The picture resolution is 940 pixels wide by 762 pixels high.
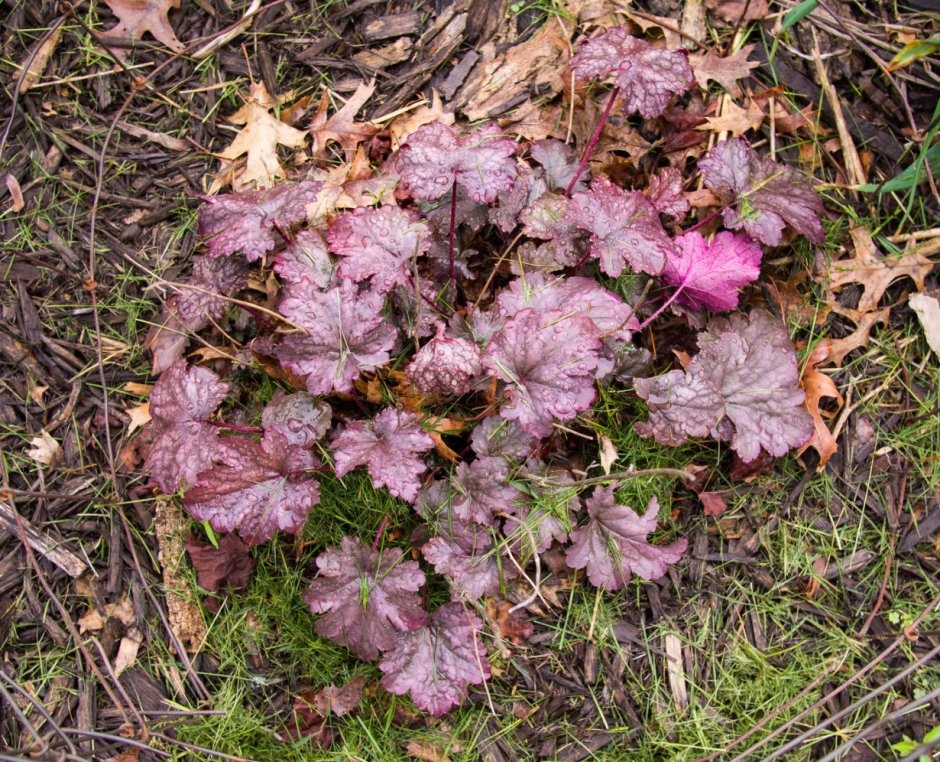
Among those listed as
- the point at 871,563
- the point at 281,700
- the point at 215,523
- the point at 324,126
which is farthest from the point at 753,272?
the point at 281,700

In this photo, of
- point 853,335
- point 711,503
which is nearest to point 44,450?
point 711,503

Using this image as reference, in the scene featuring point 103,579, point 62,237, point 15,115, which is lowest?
point 103,579

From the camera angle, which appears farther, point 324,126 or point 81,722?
point 324,126

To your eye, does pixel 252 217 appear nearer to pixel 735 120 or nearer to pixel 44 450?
pixel 44 450

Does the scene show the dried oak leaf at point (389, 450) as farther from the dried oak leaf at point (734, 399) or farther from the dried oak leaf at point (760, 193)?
the dried oak leaf at point (760, 193)

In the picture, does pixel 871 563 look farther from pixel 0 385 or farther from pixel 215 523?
pixel 0 385

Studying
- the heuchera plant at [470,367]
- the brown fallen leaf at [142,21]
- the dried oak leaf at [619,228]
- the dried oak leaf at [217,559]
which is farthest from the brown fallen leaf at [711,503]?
the brown fallen leaf at [142,21]

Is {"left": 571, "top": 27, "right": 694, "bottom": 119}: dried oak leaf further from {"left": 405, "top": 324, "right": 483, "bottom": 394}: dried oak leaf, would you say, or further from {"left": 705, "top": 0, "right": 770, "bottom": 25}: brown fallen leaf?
{"left": 405, "top": 324, "right": 483, "bottom": 394}: dried oak leaf
